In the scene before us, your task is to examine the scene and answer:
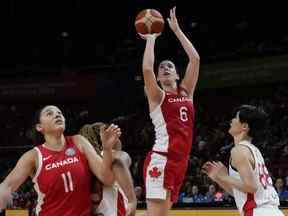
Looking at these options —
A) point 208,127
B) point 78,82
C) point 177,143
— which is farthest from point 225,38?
point 177,143

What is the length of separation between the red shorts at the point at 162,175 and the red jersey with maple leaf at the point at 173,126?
0.22 feet

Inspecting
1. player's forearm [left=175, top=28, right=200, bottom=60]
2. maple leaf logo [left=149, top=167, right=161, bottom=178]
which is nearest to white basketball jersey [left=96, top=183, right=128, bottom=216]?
maple leaf logo [left=149, top=167, right=161, bottom=178]

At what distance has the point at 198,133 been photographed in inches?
683

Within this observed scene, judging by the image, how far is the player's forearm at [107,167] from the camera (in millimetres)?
3861

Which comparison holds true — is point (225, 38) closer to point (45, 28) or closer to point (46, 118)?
point (45, 28)

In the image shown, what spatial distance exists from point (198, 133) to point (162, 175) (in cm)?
1177

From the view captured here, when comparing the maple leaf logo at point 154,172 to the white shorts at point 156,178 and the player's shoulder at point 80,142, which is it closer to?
the white shorts at point 156,178

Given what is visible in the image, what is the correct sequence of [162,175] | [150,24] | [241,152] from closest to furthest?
[241,152] < [162,175] < [150,24]

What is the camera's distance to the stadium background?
56.4ft

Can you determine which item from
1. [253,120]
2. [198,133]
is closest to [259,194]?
[253,120]

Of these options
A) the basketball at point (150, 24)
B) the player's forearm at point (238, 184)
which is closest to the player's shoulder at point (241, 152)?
the player's forearm at point (238, 184)

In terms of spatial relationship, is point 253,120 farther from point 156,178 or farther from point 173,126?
point 156,178

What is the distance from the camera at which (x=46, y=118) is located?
4.23 meters

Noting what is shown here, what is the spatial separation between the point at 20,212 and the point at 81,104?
35.9 ft
